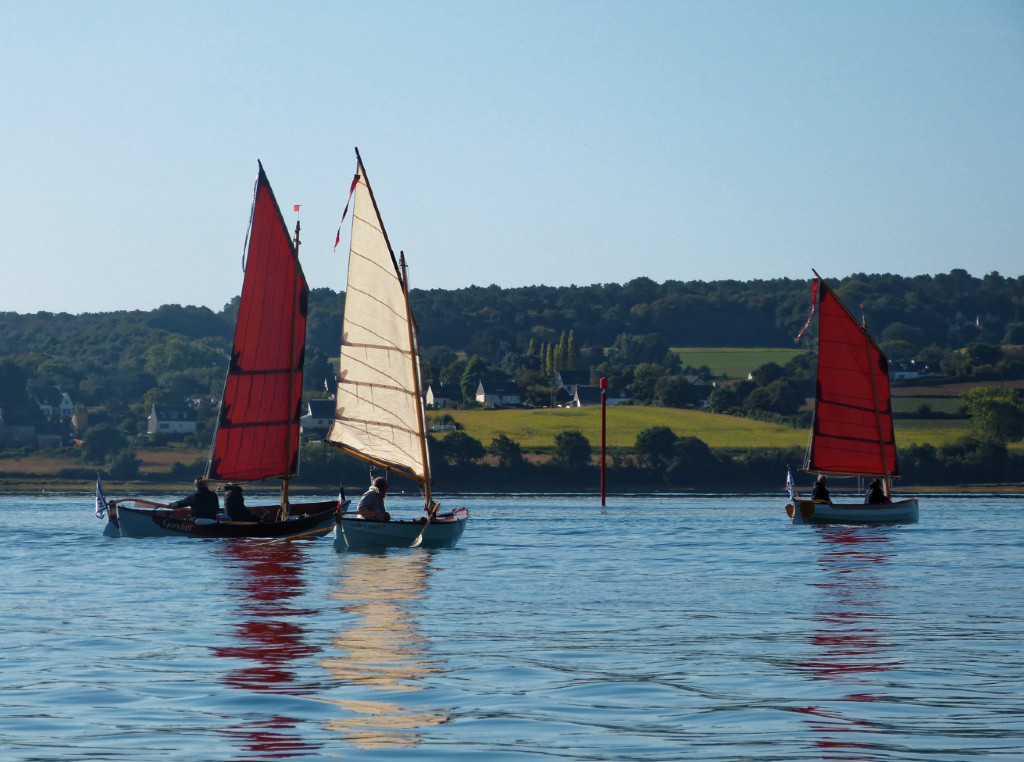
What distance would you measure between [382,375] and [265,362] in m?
6.42

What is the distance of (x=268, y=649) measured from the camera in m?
19.1

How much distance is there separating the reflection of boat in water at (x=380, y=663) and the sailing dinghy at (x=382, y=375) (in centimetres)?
954

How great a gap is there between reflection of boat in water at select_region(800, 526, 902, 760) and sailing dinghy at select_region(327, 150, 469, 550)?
37.6 feet

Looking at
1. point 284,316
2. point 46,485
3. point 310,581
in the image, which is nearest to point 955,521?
point 284,316

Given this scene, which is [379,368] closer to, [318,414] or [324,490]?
[324,490]

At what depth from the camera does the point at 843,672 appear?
55.3 feet

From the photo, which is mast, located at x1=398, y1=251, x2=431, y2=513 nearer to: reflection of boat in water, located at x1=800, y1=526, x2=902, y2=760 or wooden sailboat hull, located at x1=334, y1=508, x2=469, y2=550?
wooden sailboat hull, located at x1=334, y1=508, x2=469, y2=550

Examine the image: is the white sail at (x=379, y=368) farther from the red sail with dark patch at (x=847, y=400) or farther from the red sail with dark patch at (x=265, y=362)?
the red sail with dark patch at (x=847, y=400)

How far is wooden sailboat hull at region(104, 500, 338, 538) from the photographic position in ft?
146

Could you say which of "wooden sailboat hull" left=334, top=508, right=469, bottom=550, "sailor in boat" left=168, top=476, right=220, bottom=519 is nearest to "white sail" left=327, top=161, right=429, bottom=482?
"wooden sailboat hull" left=334, top=508, right=469, bottom=550

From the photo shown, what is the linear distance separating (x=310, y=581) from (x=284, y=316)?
1684cm

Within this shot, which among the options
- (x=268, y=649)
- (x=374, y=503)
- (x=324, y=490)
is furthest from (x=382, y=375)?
(x=324, y=490)

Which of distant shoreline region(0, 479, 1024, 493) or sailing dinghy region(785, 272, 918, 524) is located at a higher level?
sailing dinghy region(785, 272, 918, 524)

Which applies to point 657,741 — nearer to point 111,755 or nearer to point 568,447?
point 111,755
